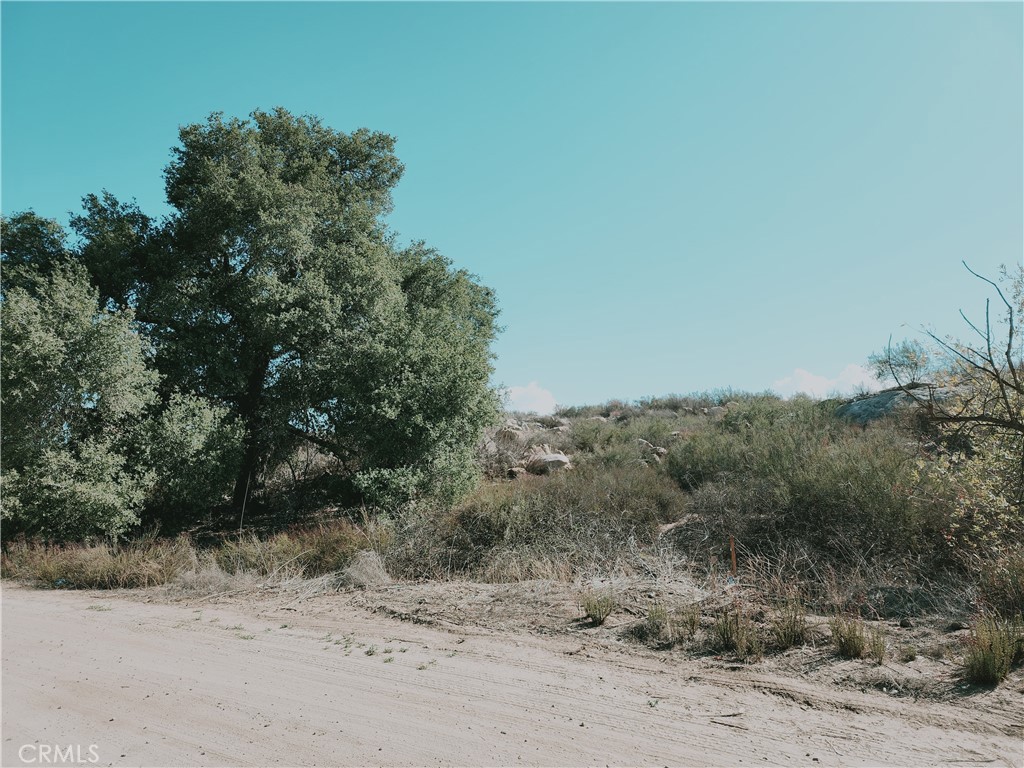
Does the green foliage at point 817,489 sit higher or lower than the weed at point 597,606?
higher

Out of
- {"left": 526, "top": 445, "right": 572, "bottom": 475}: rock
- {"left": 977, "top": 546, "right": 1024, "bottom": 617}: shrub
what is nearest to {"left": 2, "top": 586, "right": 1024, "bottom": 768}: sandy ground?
{"left": 977, "top": 546, "right": 1024, "bottom": 617}: shrub

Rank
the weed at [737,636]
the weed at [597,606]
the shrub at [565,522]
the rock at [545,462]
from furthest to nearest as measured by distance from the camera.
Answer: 1. the rock at [545,462]
2. the shrub at [565,522]
3. the weed at [597,606]
4. the weed at [737,636]

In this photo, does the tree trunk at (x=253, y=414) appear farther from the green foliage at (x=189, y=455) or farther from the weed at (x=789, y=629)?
the weed at (x=789, y=629)

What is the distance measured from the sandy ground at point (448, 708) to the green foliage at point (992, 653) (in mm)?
226

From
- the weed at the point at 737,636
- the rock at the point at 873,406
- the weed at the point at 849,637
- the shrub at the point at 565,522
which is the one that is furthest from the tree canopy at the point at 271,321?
the rock at the point at 873,406

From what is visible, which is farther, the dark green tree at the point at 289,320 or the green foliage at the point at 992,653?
the dark green tree at the point at 289,320

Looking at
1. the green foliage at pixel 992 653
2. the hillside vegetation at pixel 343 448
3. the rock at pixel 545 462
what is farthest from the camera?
the rock at pixel 545 462

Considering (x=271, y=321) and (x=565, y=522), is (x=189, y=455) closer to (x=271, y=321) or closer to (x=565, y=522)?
(x=271, y=321)

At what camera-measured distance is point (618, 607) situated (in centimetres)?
799

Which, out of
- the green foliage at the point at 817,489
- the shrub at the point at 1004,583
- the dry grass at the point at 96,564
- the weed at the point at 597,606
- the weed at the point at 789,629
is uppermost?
the green foliage at the point at 817,489

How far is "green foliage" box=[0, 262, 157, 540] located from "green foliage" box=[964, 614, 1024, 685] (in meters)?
16.1

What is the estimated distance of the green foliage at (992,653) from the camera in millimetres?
5332

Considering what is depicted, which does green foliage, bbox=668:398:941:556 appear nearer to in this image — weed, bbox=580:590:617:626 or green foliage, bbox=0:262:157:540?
weed, bbox=580:590:617:626

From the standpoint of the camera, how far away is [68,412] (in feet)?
46.2
